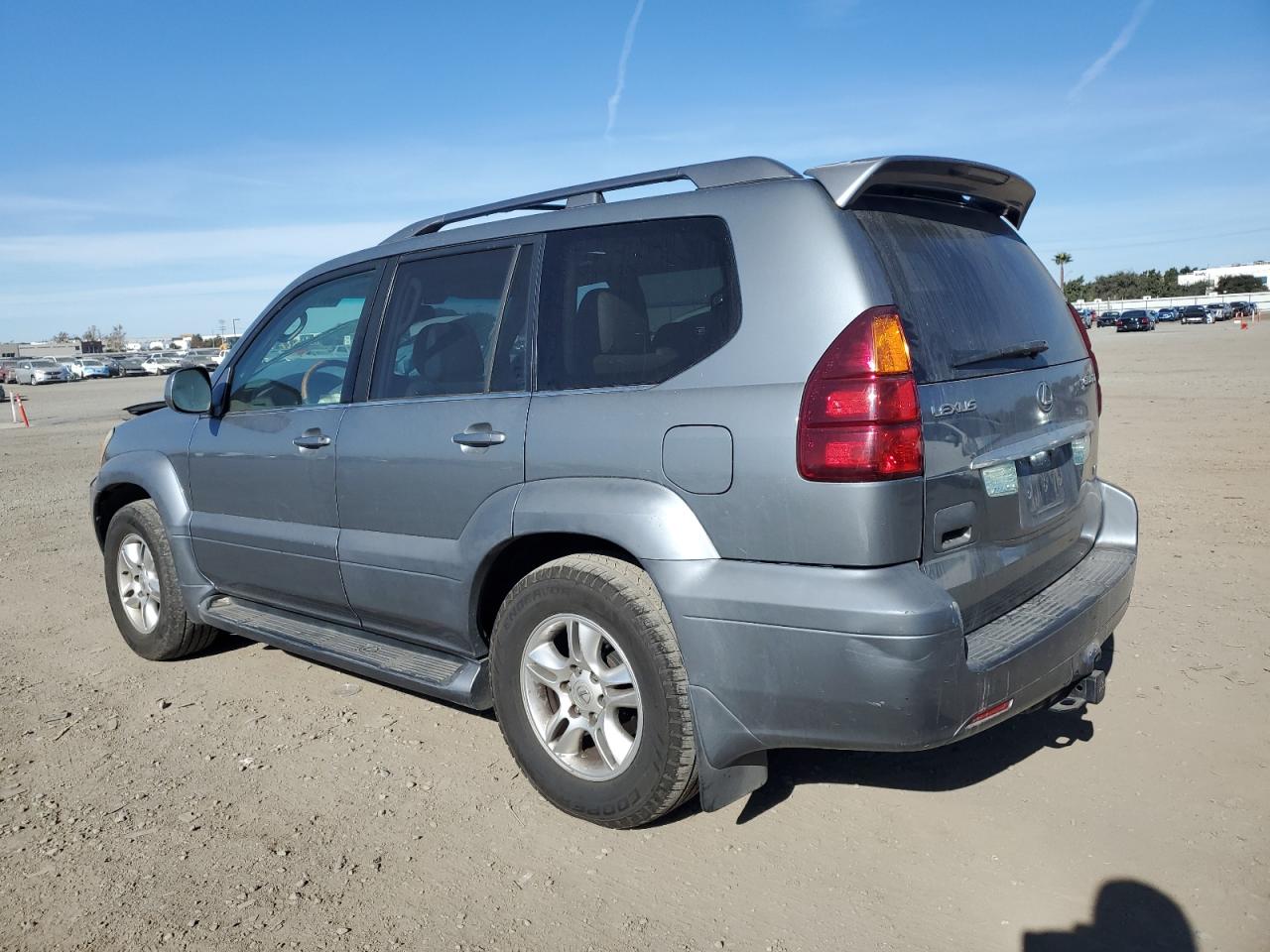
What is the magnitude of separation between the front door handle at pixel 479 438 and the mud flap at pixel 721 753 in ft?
3.51

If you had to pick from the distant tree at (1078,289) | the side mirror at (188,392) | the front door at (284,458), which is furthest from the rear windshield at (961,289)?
the distant tree at (1078,289)

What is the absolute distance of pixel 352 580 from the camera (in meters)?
3.90

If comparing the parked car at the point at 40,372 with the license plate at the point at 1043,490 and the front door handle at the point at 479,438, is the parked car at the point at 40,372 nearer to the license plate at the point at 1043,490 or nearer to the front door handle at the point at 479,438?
the front door handle at the point at 479,438

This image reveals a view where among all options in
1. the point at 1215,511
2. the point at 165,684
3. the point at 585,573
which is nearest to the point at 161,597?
the point at 165,684

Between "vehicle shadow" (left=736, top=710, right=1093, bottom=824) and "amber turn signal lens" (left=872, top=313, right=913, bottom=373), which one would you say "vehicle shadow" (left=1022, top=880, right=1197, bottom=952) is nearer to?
"vehicle shadow" (left=736, top=710, right=1093, bottom=824)

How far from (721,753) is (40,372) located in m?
61.5

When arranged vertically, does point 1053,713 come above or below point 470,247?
below

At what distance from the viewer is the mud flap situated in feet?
9.20

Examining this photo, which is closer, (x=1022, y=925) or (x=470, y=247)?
(x=1022, y=925)

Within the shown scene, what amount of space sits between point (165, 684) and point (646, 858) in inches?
112

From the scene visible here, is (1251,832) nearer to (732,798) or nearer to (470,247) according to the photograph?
(732,798)

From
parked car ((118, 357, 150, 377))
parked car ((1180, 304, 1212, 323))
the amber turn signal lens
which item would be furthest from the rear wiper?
parked car ((1180, 304, 1212, 323))

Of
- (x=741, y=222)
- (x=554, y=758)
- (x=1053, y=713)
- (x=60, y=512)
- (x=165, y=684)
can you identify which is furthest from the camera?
(x=60, y=512)

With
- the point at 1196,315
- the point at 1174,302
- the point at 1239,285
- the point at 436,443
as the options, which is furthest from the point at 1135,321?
the point at 1239,285
